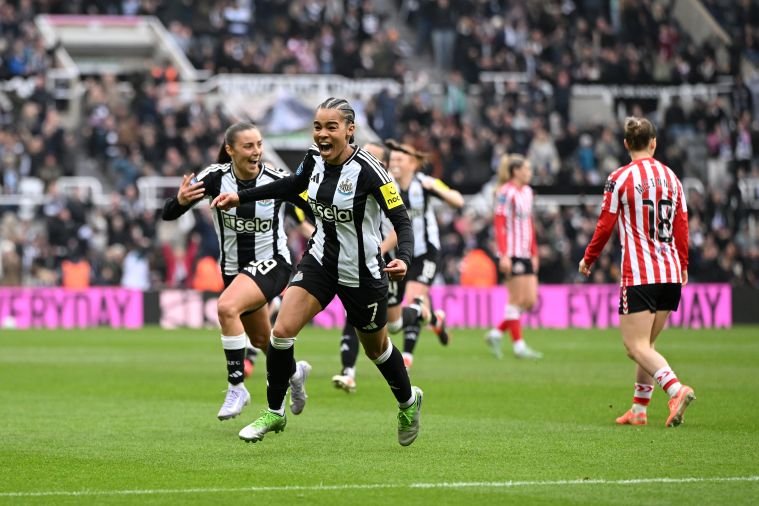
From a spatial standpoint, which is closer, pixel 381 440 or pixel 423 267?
pixel 381 440

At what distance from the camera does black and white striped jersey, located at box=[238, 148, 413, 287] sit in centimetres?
948

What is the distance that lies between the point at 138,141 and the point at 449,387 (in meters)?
19.0

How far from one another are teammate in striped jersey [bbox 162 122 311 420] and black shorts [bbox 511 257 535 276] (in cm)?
757

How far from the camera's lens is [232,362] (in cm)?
1159

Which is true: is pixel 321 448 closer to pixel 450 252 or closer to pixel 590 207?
pixel 450 252

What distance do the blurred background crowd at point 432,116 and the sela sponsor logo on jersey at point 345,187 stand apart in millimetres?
20391

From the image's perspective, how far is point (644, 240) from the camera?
11.1 metres

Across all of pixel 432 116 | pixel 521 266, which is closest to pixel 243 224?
pixel 521 266

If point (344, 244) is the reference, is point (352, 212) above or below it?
above

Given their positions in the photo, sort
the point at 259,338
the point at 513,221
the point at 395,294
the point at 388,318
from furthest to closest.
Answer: the point at 513,221, the point at 395,294, the point at 388,318, the point at 259,338

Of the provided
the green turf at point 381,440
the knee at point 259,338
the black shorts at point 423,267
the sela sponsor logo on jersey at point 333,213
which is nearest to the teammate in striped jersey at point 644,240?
the green turf at point 381,440

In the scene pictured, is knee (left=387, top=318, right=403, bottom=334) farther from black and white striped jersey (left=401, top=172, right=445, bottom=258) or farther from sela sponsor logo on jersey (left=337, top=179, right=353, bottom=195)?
sela sponsor logo on jersey (left=337, top=179, right=353, bottom=195)

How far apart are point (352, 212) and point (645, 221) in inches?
108

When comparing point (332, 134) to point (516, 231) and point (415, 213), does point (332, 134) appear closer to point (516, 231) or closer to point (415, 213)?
point (415, 213)
